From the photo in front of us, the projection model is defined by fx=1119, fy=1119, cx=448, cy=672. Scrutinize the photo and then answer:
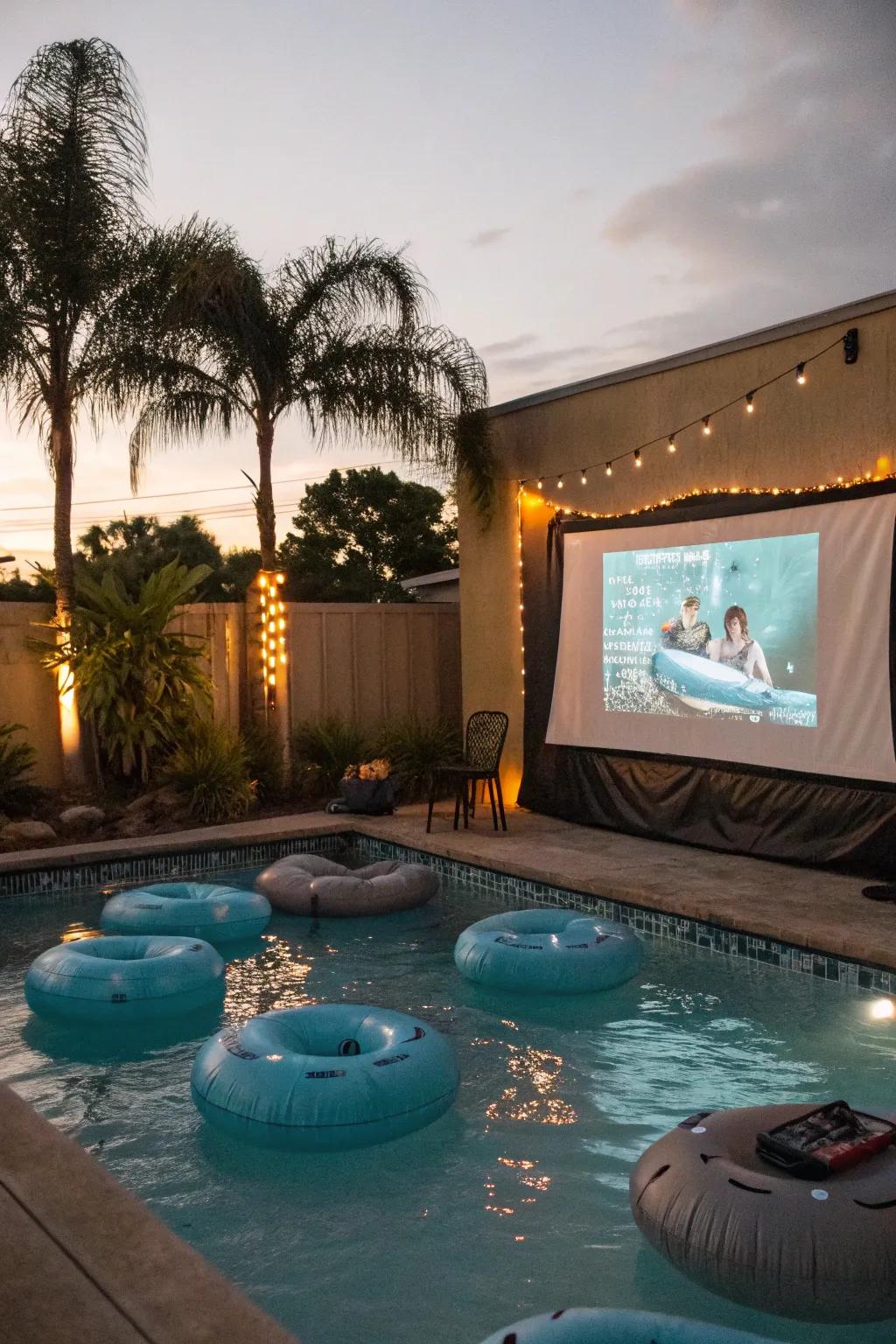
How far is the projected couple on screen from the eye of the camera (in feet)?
22.9

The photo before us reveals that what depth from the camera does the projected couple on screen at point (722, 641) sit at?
6.98 m

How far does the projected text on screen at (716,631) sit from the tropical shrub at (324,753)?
241cm

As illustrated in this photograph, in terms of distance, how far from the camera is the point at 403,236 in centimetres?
941

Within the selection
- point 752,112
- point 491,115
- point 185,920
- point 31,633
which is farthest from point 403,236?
point 185,920

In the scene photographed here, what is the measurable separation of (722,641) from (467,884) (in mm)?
2243

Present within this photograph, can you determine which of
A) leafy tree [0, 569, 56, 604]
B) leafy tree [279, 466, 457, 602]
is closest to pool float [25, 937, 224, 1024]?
leafy tree [0, 569, 56, 604]

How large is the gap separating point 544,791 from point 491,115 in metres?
5.28

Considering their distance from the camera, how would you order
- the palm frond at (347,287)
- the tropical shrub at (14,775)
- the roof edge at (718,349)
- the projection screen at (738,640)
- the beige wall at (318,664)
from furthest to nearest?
the palm frond at (347,287), the beige wall at (318,664), the tropical shrub at (14,775), the projection screen at (738,640), the roof edge at (718,349)

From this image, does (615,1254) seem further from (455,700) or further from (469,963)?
(455,700)

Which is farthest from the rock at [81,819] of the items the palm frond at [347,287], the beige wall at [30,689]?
the palm frond at [347,287]

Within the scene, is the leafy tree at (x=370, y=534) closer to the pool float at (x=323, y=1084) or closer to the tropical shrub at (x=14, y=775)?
the tropical shrub at (x=14, y=775)

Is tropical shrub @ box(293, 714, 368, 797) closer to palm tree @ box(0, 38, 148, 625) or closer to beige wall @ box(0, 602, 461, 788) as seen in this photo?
beige wall @ box(0, 602, 461, 788)

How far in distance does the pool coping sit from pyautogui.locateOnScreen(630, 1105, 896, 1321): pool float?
2277 mm

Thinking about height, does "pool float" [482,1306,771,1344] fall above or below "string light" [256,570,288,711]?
below
